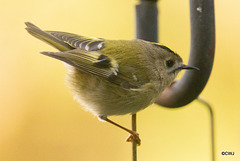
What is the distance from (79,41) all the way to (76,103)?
919 mm

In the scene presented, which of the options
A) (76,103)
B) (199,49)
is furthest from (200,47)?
(76,103)

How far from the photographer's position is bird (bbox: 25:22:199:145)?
1445 millimetres

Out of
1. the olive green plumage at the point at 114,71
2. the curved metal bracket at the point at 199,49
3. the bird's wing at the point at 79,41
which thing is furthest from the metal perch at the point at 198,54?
the bird's wing at the point at 79,41

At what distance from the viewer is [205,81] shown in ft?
4.42

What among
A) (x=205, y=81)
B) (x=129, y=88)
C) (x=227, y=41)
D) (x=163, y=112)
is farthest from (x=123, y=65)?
(x=227, y=41)

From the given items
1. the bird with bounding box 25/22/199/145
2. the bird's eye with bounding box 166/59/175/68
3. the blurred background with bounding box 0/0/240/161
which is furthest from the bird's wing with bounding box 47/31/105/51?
the blurred background with bounding box 0/0/240/161

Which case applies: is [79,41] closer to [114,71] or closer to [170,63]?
[114,71]

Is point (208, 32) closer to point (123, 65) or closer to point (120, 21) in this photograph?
point (123, 65)

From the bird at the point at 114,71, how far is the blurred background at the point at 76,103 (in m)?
0.59

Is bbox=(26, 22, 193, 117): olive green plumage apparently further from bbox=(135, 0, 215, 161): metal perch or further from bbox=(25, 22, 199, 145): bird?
bbox=(135, 0, 215, 161): metal perch

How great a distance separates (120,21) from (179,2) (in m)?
0.44

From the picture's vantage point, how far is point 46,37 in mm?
1385

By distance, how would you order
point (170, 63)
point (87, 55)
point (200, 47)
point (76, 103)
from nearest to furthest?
1. point (200, 47)
2. point (87, 55)
3. point (170, 63)
4. point (76, 103)

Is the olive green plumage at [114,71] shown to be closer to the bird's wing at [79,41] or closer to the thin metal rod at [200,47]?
the bird's wing at [79,41]
